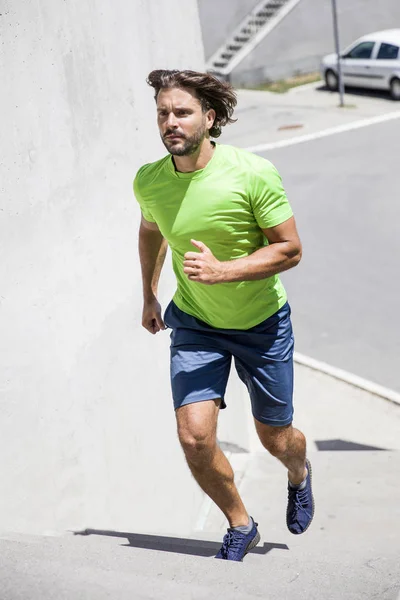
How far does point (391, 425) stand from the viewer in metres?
8.45

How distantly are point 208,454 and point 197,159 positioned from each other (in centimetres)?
136

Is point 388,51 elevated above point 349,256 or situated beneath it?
situated beneath

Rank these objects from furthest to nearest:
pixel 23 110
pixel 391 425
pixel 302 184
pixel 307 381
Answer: pixel 302 184
pixel 307 381
pixel 391 425
pixel 23 110

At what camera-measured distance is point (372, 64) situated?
24234 millimetres

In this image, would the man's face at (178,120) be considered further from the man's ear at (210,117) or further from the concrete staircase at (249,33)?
the concrete staircase at (249,33)

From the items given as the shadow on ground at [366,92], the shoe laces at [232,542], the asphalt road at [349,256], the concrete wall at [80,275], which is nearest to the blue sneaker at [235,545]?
the shoe laces at [232,542]

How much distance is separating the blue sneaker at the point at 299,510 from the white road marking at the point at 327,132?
15.5 m

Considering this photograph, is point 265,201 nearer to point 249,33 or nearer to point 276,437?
point 276,437

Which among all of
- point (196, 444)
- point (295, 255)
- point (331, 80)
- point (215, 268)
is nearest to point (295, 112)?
point (331, 80)

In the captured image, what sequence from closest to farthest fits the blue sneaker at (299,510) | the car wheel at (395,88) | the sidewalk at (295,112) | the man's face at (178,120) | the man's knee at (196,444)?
1. the man's face at (178,120)
2. the man's knee at (196,444)
3. the blue sneaker at (299,510)
4. the sidewalk at (295,112)
5. the car wheel at (395,88)

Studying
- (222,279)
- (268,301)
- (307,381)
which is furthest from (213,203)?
(307,381)

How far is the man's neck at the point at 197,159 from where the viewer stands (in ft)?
13.7

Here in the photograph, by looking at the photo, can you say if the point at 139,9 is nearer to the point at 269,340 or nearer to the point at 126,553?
the point at 269,340

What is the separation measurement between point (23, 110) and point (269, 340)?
64.0 inches
